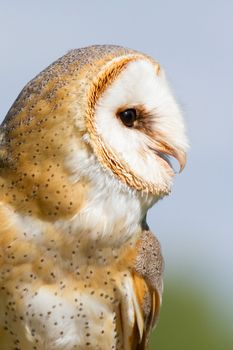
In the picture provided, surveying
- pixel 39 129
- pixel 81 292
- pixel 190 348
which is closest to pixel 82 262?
pixel 81 292

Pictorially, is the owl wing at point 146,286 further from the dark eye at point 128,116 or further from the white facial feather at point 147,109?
the dark eye at point 128,116

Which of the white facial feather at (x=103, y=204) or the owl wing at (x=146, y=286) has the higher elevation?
the white facial feather at (x=103, y=204)

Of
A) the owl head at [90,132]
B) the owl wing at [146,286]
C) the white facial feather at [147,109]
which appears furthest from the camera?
the owl wing at [146,286]

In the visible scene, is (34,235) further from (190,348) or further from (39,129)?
(190,348)

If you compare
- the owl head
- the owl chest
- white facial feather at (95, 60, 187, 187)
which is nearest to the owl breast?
the owl chest

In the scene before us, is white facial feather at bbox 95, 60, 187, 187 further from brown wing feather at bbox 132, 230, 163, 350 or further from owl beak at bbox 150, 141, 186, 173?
brown wing feather at bbox 132, 230, 163, 350

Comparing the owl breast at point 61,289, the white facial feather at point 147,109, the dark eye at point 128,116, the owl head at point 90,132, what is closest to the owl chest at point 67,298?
the owl breast at point 61,289
